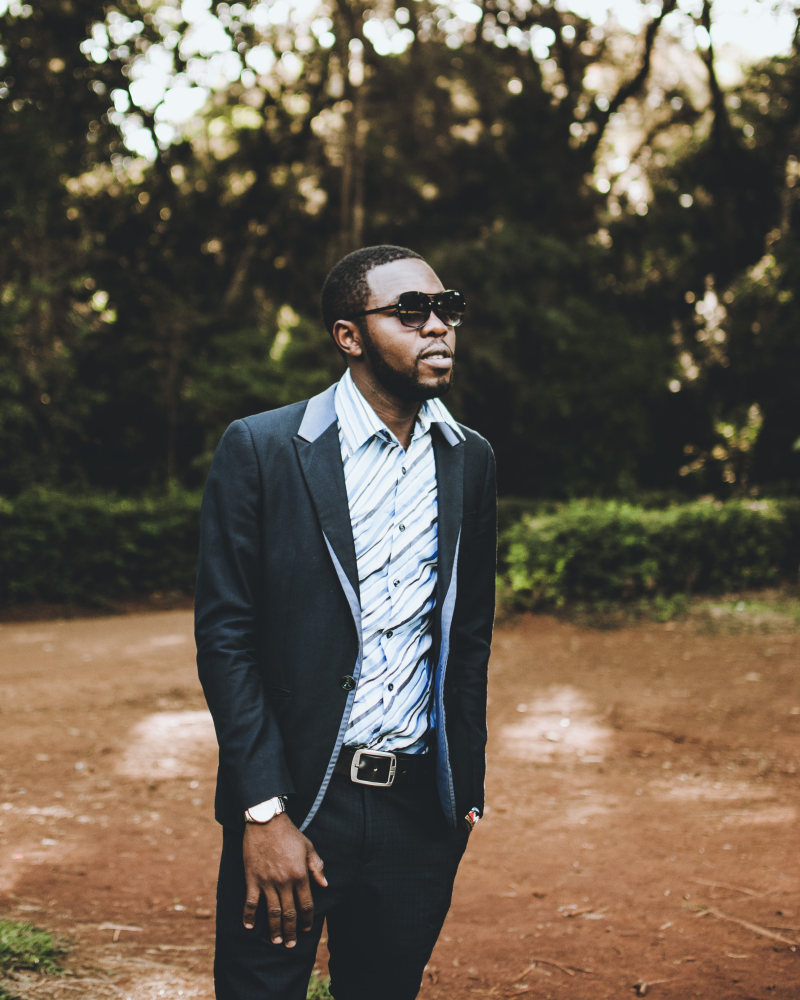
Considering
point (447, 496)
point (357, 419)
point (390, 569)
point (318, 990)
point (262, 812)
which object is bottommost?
point (318, 990)

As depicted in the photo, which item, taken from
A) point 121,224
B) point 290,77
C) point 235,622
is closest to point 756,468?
point 290,77

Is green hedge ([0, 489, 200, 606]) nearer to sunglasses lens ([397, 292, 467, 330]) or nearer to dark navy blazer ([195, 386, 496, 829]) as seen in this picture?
dark navy blazer ([195, 386, 496, 829])

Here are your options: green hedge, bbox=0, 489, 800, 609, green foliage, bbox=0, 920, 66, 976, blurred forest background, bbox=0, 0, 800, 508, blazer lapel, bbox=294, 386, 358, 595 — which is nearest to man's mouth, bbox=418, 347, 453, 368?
blazer lapel, bbox=294, 386, 358, 595

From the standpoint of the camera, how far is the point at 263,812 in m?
1.99

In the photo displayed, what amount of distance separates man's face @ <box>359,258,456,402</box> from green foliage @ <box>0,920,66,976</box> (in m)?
2.74

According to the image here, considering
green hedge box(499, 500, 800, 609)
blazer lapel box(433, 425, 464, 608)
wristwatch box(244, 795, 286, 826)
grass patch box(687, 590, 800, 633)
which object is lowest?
grass patch box(687, 590, 800, 633)

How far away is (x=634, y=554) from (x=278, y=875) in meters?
10.0

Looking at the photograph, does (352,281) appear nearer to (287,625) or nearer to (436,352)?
(436,352)

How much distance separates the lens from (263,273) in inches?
854

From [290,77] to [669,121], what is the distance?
913 cm

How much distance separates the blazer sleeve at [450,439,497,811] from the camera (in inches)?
94.1

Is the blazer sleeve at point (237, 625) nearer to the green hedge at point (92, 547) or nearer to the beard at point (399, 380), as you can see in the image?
the beard at point (399, 380)

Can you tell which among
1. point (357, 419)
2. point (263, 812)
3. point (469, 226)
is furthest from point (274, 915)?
point (469, 226)

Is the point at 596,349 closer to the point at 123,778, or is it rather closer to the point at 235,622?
the point at 123,778
